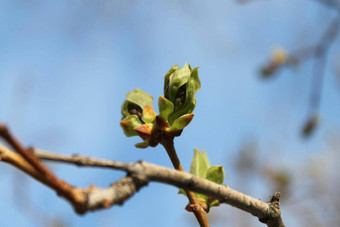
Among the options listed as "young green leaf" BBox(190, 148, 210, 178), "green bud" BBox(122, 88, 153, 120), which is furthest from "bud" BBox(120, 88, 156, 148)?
"young green leaf" BBox(190, 148, 210, 178)

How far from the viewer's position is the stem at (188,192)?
34.3 inches

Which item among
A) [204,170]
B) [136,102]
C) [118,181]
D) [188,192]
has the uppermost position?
[136,102]

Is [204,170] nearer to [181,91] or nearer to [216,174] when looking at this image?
[216,174]

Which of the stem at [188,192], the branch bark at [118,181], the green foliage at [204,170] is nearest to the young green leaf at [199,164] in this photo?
the green foliage at [204,170]

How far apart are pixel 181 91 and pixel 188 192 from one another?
293 mm

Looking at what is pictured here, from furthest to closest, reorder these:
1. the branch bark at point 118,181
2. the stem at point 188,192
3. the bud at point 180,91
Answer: the bud at point 180,91, the stem at point 188,192, the branch bark at point 118,181

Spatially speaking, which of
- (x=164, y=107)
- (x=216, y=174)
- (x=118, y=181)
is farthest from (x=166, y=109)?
(x=118, y=181)

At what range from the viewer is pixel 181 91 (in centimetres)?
101

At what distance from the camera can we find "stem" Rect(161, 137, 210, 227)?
2.86 feet

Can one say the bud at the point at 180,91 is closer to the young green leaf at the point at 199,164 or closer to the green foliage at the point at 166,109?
the green foliage at the point at 166,109

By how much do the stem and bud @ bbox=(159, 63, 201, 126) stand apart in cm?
7

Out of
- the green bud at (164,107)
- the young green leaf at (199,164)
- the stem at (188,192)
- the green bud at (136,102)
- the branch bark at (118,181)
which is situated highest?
the green bud at (136,102)

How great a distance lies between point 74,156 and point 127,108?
0.55m

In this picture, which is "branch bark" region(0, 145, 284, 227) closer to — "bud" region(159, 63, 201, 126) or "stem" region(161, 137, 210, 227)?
"stem" region(161, 137, 210, 227)
